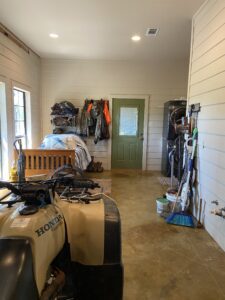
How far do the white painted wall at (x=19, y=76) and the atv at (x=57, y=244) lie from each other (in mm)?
3215

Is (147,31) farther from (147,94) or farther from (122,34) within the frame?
(147,94)

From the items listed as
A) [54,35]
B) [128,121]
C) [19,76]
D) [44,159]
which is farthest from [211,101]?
[19,76]

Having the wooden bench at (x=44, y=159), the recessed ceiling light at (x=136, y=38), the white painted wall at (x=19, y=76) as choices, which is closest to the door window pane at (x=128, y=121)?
the recessed ceiling light at (x=136, y=38)

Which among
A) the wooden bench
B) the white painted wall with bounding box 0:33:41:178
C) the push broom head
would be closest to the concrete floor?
the push broom head

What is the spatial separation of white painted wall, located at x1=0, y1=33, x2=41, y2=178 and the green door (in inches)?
78.8

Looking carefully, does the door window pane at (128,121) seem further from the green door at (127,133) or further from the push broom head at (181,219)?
the push broom head at (181,219)

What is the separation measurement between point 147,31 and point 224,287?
3.76 metres

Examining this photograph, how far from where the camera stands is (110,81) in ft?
19.8

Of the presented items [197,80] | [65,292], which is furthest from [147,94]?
[65,292]

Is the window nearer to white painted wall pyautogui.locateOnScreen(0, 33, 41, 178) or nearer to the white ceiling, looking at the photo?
white painted wall pyautogui.locateOnScreen(0, 33, 41, 178)

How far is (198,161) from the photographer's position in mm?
3199

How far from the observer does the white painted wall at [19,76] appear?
3.95 metres

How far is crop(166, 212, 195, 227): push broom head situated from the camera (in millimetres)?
3023

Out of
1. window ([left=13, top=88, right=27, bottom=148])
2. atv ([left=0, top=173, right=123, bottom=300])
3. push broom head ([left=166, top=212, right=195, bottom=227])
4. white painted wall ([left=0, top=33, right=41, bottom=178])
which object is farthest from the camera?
window ([left=13, top=88, right=27, bottom=148])
